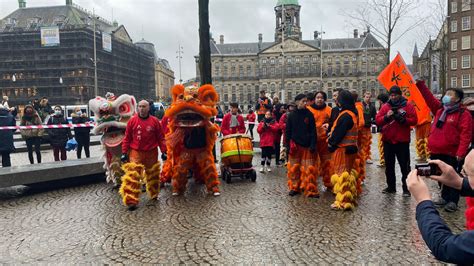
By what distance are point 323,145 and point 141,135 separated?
3.73 metres

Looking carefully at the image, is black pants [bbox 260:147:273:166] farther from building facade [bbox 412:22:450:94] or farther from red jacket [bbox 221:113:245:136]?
building facade [bbox 412:22:450:94]

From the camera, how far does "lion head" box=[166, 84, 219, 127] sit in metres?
7.18

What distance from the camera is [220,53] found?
119688mm

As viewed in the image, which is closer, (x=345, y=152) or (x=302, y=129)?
(x=345, y=152)

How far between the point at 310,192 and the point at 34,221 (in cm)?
483

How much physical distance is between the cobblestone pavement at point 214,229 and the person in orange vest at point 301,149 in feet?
0.99

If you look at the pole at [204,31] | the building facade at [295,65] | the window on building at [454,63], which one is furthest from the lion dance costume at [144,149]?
the building facade at [295,65]

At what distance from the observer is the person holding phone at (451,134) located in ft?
20.4

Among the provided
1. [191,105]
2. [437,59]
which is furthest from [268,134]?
[437,59]

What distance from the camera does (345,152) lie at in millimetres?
6691

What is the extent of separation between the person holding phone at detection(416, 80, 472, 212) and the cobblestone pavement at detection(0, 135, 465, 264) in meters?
0.42

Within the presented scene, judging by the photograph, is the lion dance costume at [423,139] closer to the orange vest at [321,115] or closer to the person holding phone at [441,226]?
the orange vest at [321,115]

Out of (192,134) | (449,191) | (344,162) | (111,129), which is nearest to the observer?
(449,191)

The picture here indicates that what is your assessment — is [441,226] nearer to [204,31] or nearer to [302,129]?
[302,129]
